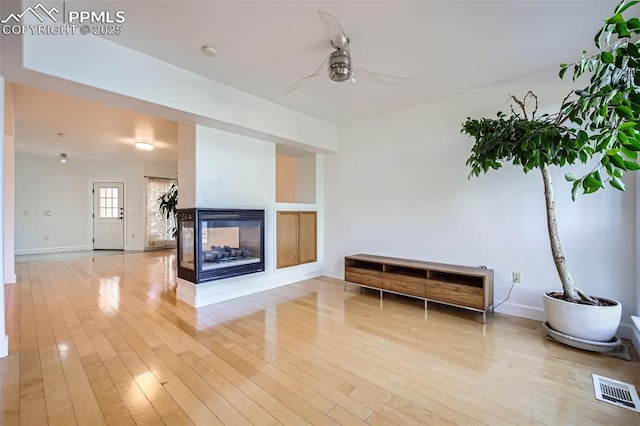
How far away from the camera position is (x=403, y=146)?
4.15 m

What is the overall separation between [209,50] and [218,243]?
230 centimetres

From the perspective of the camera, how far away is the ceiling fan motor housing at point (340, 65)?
2371 millimetres

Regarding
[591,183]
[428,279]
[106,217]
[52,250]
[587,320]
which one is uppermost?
[591,183]

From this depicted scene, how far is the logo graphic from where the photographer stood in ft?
6.48

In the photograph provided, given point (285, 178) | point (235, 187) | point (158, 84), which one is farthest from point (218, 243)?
point (285, 178)

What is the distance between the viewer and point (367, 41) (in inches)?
98.8

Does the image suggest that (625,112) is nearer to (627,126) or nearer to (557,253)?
(627,126)

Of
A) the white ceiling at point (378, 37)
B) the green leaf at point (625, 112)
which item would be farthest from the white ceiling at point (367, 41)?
the green leaf at point (625, 112)

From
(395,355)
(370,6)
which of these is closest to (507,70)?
(370,6)

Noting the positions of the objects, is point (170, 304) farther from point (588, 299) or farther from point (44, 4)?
point (588, 299)

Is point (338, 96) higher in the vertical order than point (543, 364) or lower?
higher

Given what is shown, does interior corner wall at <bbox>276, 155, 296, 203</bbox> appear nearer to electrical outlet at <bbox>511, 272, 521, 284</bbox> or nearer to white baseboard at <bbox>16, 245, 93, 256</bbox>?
electrical outlet at <bbox>511, 272, 521, 284</bbox>

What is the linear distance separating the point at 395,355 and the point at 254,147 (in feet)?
10.8

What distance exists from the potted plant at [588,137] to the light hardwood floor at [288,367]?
389 millimetres
